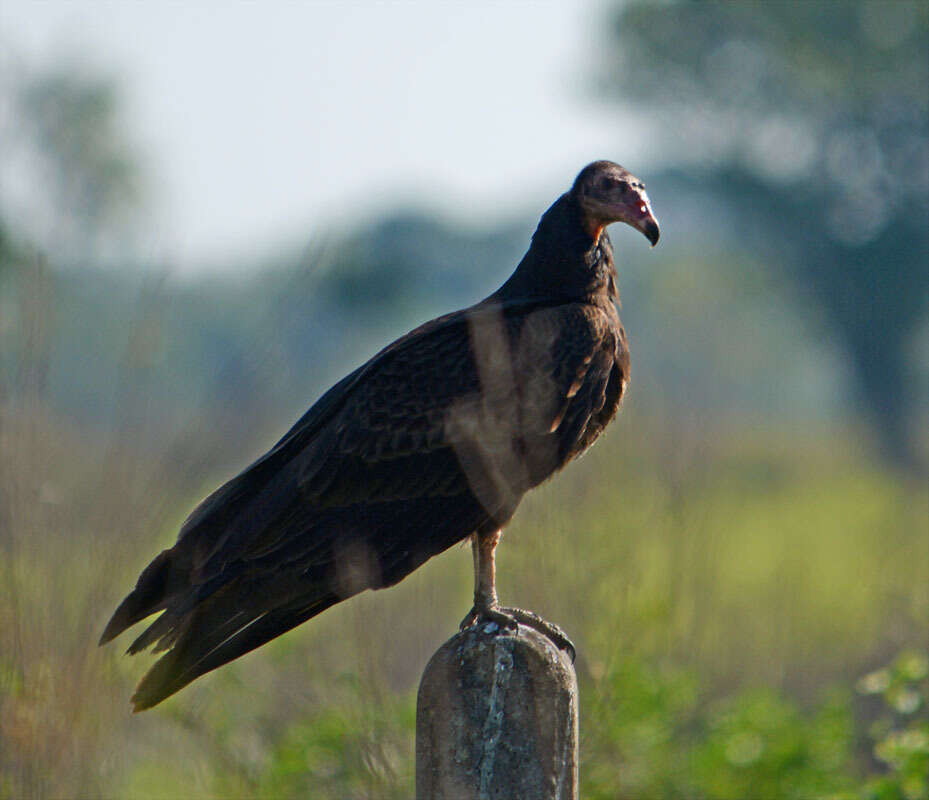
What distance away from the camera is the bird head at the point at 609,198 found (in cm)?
370

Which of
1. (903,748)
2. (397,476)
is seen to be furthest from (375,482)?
(903,748)

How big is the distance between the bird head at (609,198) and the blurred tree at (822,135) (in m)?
28.6

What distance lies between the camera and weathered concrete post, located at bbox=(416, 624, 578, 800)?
96.6 inches

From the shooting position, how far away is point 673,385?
5.11 metres

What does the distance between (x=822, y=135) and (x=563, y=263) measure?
30.3 metres

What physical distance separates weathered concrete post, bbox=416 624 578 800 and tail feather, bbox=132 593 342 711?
624 mm

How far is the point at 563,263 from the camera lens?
3777mm

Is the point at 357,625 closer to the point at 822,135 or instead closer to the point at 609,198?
the point at 609,198

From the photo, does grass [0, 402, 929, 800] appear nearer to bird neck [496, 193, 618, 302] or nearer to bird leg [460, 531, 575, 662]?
bird leg [460, 531, 575, 662]

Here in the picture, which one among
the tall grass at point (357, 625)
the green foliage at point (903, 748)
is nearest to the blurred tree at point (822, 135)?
the tall grass at point (357, 625)

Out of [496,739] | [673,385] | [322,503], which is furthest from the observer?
[673,385]

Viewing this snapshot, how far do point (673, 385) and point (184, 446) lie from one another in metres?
2.76

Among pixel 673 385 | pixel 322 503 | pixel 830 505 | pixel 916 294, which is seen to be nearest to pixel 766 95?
pixel 916 294

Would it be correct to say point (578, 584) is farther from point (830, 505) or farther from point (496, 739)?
point (830, 505)
